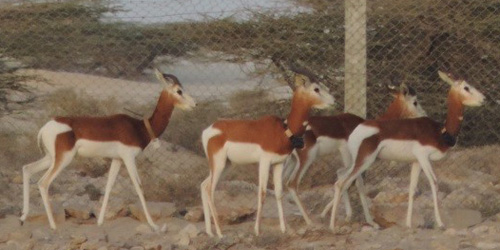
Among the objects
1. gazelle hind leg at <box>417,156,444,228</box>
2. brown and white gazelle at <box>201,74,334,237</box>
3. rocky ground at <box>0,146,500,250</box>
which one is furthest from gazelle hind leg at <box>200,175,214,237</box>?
gazelle hind leg at <box>417,156,444,228</box>

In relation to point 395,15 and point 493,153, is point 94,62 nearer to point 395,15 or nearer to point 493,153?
point 395,15

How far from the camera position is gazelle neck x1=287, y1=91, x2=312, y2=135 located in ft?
50.8

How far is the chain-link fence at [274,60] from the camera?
18.7 meters

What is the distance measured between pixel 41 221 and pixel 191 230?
2144 millimetres

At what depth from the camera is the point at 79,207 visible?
59.5ft

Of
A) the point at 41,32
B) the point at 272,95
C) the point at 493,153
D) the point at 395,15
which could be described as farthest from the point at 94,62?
the point at 493,153

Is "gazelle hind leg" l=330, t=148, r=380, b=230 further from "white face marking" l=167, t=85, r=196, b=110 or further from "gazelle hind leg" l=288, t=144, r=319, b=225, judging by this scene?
"white face marking" l=167, t=85, r=196, b=110

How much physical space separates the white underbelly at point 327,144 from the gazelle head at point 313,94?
1.13 meters

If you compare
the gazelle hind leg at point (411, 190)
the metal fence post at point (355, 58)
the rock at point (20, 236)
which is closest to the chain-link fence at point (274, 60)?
the metal fence post at point (355, 58)

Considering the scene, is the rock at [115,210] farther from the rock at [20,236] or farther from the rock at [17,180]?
the rock at [17,180]

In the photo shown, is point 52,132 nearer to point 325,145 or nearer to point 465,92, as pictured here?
point 325,145

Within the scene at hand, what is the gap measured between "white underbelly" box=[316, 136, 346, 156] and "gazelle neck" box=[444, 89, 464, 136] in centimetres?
123

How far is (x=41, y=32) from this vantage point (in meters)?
19.5

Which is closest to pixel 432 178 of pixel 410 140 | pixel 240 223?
pixel 410 140
